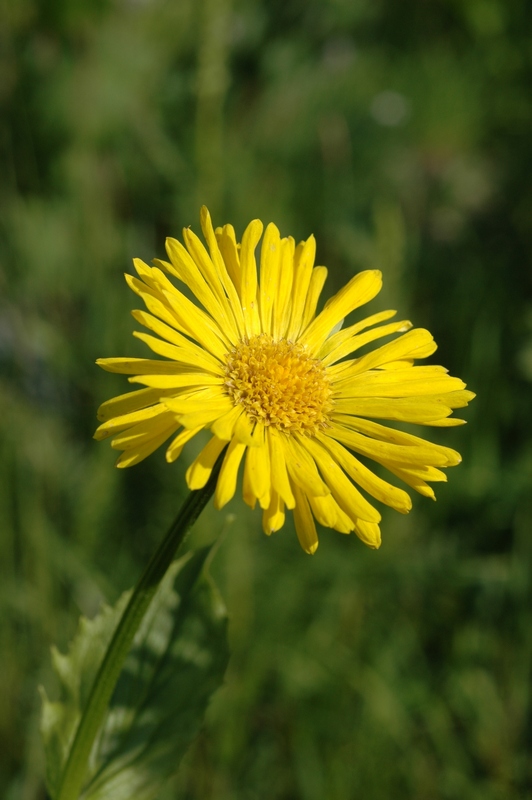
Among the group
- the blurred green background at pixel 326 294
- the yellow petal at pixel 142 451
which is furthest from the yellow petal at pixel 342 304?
the blurred green background at pixel 326 294

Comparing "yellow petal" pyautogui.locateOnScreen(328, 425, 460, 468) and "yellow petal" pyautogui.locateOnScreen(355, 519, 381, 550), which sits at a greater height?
"yellow petal" pyautogui.locateOnScreen(328, 425, 460, 468)

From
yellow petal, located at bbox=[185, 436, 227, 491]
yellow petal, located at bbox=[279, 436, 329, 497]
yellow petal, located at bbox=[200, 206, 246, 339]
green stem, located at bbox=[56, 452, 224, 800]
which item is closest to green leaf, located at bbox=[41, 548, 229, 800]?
green stem, located at bbox=[56, 452, 224, 800]

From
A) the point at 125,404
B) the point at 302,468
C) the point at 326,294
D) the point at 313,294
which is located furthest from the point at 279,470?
the point at 326,294

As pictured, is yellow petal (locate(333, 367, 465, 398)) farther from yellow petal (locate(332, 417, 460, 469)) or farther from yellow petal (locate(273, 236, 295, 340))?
yellow petal (locate(273, 236, 295, 340))

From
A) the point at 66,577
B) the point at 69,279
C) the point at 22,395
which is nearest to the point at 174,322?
the point at 66,577

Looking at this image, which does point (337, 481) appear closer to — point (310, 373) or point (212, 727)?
point (310, 373)
